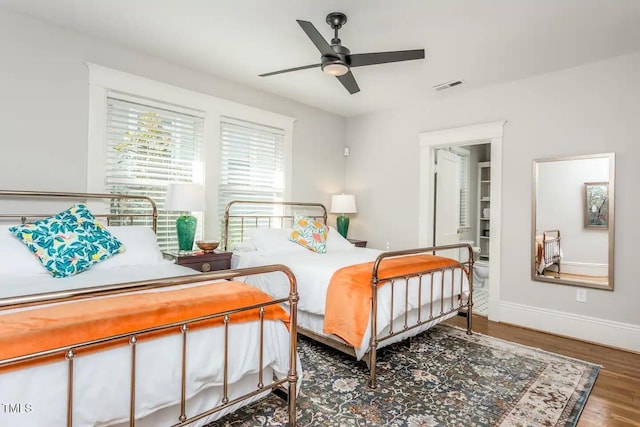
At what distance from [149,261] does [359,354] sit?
1710mm

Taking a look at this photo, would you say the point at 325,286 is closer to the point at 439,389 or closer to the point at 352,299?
the point at 352,299

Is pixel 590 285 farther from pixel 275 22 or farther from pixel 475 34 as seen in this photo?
pixel 275 22

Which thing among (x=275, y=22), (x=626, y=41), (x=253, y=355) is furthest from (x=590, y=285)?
(x=275, y=22)

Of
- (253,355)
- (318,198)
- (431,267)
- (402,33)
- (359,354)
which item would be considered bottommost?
(359,354)

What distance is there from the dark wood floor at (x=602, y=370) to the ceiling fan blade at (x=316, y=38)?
276 cm

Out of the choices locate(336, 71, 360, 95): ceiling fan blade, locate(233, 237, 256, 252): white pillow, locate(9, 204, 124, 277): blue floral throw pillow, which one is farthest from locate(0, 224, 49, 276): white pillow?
locate(336, 71, 360, 95): ceiling fan blade

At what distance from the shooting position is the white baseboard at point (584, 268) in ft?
11.0

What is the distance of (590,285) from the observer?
3.42 metres

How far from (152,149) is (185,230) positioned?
0.87m

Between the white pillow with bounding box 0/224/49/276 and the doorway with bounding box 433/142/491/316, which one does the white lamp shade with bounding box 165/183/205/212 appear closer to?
the white pillow with bounding box 0/224/49/276

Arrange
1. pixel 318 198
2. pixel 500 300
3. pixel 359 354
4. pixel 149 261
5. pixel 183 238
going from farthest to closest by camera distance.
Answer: pixel 318 198, pixel 500 300, pixel 183 238, pixel 149 261, pixel 359 354

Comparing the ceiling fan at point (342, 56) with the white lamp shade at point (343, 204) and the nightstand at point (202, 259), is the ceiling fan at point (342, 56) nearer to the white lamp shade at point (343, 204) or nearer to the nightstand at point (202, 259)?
the nightstand at point (202, 259)

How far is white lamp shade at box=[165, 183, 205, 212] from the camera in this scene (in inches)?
125

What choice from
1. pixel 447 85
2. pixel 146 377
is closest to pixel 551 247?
pixel 447 85
